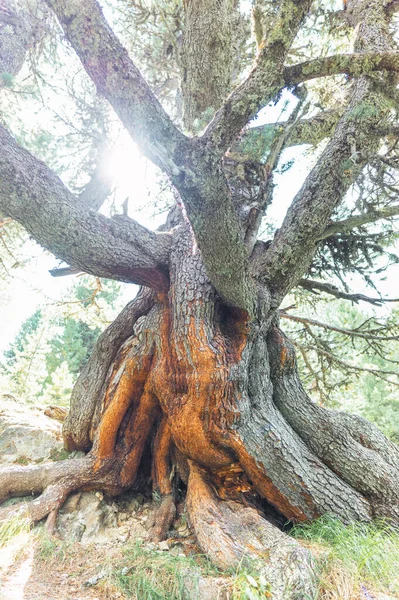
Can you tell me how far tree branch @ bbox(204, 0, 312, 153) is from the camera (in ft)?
7.45

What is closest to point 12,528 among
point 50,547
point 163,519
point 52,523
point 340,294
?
point 52,523

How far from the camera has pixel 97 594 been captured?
214 centimetres

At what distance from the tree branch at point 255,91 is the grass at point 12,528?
3.70 metres

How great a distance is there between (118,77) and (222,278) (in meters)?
1.70

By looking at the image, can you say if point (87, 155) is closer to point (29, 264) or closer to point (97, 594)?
point (29, 264)

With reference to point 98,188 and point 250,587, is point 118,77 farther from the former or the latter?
point 98,188

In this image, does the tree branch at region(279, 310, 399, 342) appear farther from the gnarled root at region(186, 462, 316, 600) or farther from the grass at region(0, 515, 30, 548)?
the grass at region(0, 515, 30, 548)

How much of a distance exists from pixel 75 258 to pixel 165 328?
1.37 meters

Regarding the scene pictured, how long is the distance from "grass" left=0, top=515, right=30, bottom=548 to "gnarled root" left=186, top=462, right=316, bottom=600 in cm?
154

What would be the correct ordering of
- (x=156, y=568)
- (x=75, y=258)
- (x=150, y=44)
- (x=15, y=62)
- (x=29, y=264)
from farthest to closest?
(x=150, y=44)
(x=29, y=264)
(x=15, y=62)
(x=75, y=258)
(x=156, y=568)

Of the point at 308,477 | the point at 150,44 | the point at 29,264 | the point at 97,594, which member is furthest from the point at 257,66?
the point at 150,44

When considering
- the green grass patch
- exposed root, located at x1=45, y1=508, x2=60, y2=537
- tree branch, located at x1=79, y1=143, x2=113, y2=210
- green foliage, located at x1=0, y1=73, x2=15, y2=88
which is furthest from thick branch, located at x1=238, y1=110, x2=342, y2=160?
exposed root, located at x1=45, y1=508, x2=60, y2=537

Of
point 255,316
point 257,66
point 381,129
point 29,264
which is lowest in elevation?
point 255,316

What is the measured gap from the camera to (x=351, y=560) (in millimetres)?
2262
